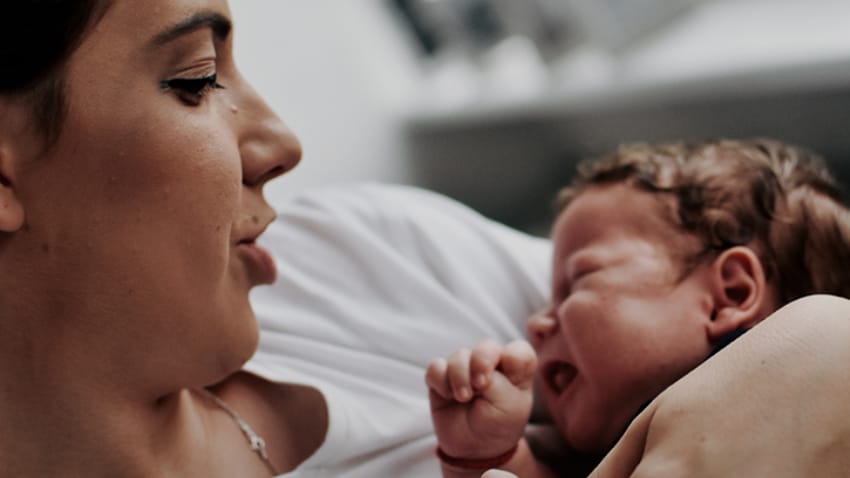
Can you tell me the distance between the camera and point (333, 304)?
111 centimetres

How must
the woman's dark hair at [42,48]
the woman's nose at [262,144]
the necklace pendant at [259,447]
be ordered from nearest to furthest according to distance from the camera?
the woman's dark hair at [42,48] < the woman's nose at [262,144] < the necklace pendant at [259,447]

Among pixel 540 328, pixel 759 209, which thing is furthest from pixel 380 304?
pixel 759 209

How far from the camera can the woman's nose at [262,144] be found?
32.6 inches

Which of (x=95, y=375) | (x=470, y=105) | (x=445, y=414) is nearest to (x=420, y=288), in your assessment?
(x=445, y=414)

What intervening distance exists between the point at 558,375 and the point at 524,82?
1.30m

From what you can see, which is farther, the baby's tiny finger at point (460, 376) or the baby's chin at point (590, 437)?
the baby's chin at point (590, 437)

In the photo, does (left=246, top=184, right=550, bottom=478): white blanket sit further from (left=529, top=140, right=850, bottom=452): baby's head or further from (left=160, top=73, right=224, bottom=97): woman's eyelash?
(left=160, top=73, right=224, bottom=97): woman's eyelash

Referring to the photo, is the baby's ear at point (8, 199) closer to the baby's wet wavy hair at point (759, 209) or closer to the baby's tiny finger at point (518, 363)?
the baby's tiny finger at point (518, 363)

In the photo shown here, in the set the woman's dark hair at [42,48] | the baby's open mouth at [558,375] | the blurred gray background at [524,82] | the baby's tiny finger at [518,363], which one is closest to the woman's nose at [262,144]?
the woman's dark hair at [42,48]

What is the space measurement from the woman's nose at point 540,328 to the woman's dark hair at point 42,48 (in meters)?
0.57

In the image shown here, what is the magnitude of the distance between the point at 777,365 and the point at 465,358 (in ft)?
1.08

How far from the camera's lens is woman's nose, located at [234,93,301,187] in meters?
0.83

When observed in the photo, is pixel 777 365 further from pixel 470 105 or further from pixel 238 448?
pixel 470 105

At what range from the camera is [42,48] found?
0.69 metres
